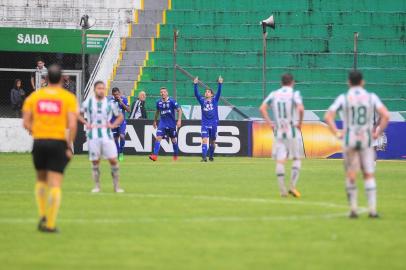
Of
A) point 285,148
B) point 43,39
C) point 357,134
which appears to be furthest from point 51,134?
point 43,39

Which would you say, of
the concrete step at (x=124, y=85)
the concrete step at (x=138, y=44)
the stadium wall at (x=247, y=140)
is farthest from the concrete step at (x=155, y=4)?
the stadium wall at (x=247, y=140)

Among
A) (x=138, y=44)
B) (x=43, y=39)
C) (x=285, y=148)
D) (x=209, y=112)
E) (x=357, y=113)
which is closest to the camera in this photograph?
(x=357, y=113)

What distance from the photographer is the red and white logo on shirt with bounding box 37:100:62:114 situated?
14.5 m

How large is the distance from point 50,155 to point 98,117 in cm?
754

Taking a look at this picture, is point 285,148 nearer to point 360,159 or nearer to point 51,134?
point 360,159

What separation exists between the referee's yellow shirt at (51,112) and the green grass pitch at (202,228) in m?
1.26

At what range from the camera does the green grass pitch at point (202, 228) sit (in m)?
12.0

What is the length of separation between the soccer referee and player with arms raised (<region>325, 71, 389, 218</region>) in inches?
156

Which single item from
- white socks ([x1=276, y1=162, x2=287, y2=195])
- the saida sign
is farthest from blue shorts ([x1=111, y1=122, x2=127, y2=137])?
white socks ([x1=276, y1=162, x2=287, y2=195])

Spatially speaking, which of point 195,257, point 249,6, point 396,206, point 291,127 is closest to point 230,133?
point 249,6

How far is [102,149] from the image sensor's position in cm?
2167

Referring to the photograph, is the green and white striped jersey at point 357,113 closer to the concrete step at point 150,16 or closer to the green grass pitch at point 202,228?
the green grass pitch at point 202,228

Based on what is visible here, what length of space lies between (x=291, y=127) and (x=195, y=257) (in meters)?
9.28

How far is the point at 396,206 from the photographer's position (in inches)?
744
